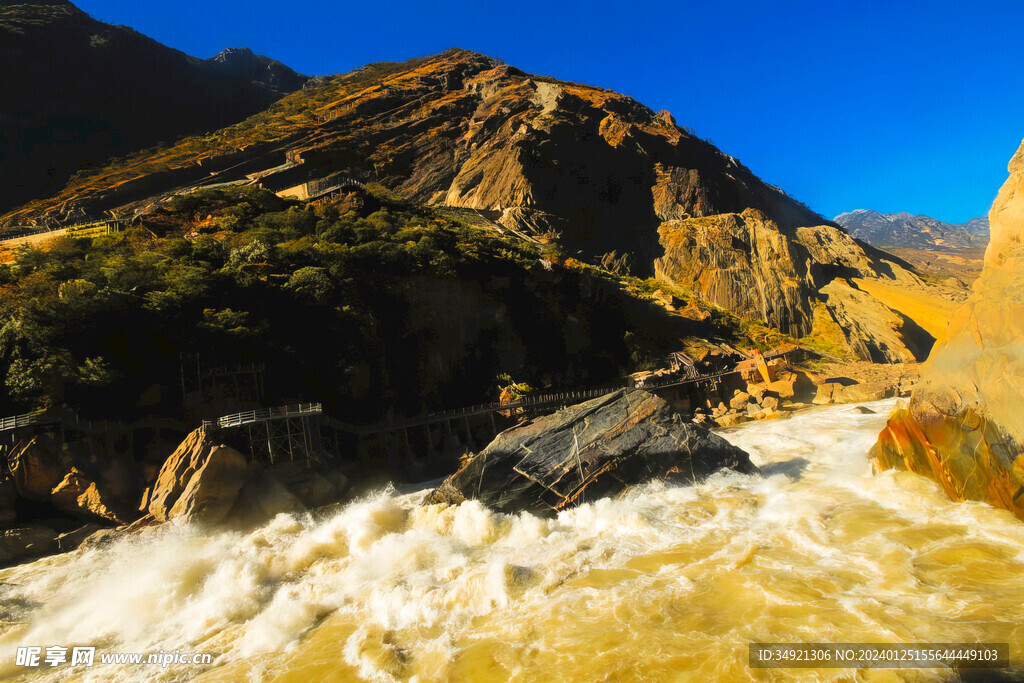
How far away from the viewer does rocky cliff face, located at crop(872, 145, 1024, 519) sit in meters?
12.8

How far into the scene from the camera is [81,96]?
7981cm

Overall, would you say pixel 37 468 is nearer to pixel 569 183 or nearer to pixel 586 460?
pixel 586 460

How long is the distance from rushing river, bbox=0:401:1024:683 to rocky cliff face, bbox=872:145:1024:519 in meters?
1.02

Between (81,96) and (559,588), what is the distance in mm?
109158

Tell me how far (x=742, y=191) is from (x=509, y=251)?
57.3m

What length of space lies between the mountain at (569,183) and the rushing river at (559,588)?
4438 cm

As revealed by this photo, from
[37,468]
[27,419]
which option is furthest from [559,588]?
[27,419]

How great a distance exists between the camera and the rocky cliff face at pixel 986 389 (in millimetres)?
12789

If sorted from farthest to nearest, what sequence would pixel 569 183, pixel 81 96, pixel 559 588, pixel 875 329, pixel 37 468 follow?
pixel 81 96 → pixel 569 183 → pixel 875 329 → pixel 37 468 → pixel 559 588

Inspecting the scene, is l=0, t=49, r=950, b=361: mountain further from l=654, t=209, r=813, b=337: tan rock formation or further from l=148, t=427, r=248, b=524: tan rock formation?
l=148, t=427, r=248, b=524: tan rock formation

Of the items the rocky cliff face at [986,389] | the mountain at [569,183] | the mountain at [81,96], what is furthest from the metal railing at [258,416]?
the mountain at [81,96]

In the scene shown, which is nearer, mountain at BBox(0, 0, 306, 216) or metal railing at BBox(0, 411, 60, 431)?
metal railing at BBox(0, 411, 60, 431)

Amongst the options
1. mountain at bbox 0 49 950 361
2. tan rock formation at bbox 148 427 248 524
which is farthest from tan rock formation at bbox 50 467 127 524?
mountain at bbox 0 49 950 361

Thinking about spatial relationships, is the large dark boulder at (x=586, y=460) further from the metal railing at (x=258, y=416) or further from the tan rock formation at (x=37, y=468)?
the tan rock formation at (x=37, y=468)
